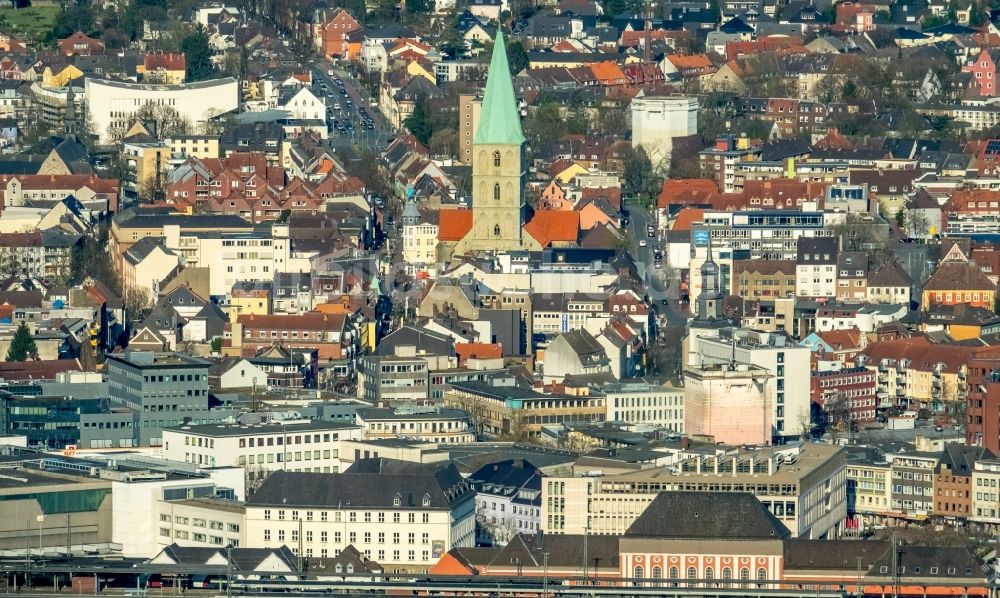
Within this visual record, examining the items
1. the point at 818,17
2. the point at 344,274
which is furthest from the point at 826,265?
the point at 818,17

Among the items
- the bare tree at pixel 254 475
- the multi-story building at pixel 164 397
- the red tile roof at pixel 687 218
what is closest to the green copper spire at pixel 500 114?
the red tile roof at pixel 687 218

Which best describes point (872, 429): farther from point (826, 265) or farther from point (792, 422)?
point (826, 265)

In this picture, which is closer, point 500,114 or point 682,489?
point 682,489

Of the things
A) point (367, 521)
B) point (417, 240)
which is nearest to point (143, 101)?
point (417, 240)

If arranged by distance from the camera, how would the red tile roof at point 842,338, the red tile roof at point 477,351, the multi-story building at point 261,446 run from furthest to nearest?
the red tile roof at point 842,338, the red tile roof at point 477,351, the multi-story building at point 261,446

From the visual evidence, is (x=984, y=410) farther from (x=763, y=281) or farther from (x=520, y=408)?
(x=763, y=281)

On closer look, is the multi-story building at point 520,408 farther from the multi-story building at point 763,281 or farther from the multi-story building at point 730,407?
the multi-story building at point 763,281

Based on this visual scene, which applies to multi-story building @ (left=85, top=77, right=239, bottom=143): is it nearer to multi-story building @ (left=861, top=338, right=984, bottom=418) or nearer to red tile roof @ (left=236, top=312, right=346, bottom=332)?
red tile roof @ (left=236, top=312, right=346, bottom=332)
